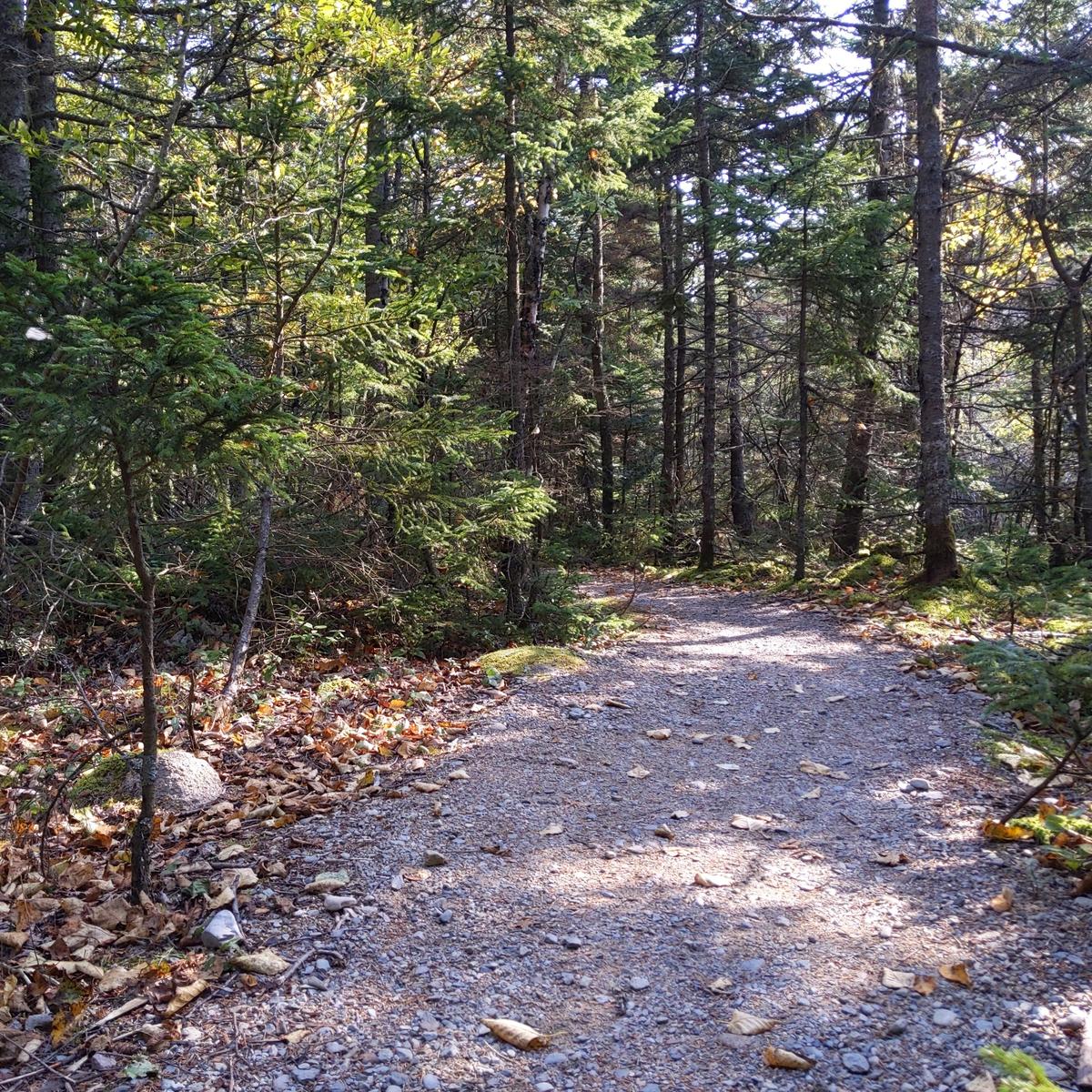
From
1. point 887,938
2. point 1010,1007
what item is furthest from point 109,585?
point 1010,1007

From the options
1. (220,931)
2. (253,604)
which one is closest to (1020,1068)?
(220,931)

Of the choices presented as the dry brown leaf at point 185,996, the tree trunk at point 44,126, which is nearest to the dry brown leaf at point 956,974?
the dry brown leaf at point 185,996

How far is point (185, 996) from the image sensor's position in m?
3.17

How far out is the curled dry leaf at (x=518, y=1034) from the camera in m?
2.92

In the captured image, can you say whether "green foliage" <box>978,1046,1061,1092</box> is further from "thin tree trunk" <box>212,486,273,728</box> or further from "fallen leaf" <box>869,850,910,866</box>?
"thin tree trunk" <box>212,486,273,728</box>

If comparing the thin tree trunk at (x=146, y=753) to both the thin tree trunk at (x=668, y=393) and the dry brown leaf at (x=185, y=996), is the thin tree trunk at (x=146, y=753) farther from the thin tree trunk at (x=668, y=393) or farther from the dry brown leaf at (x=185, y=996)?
the thin tree trunk at (x=668, y=393)

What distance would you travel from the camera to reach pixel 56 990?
10.6ft

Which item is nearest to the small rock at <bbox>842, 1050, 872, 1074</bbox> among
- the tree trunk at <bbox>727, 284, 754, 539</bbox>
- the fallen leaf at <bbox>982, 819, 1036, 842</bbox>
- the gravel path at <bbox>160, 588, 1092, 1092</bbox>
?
the gravel path at <bbox>160, 588, 1092, 1092</bbox>

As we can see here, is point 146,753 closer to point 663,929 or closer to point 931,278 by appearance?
point 663,929

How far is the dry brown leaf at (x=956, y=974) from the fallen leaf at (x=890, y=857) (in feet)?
3.17

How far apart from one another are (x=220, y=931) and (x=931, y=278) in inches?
415

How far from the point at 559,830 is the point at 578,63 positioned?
836 cm

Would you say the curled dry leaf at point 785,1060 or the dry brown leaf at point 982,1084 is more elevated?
the dry brown leaf at point 982,1084

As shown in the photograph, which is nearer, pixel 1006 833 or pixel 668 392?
pixel 1006 833
